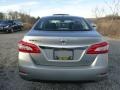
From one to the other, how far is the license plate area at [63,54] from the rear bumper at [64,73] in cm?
18

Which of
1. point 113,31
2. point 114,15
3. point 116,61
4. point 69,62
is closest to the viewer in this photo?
point 69,62

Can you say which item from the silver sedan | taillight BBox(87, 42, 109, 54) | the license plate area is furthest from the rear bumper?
taillight BBox(87, 42, 109, 54)

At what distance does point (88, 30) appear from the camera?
22.1 feet

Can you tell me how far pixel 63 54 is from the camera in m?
5.82

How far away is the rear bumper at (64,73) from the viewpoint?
5785 millimetres

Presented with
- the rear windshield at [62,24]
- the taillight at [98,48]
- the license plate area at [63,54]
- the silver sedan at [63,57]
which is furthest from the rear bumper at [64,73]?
the rear windshield at [62,24]

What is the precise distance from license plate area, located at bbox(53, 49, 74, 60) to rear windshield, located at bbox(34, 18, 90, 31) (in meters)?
1.04

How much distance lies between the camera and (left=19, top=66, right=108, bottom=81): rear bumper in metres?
5.79

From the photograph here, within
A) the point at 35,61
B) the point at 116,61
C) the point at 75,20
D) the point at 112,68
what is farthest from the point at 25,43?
the point at 116,61

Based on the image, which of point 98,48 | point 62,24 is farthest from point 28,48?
point 62,24

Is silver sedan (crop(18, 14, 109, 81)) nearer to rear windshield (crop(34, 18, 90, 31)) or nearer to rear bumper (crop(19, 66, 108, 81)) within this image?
rear bumper (crop(19, 66, 108, 81))

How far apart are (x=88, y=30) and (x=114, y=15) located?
2985 cm

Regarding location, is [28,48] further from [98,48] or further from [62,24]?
[62,24]

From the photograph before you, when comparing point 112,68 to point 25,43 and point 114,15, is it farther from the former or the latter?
point 114,15
